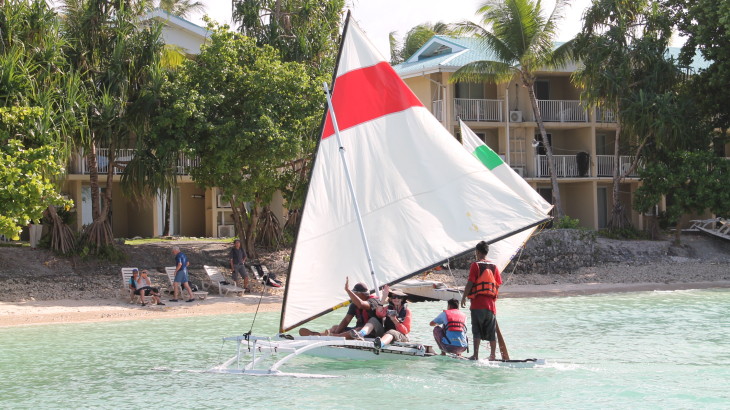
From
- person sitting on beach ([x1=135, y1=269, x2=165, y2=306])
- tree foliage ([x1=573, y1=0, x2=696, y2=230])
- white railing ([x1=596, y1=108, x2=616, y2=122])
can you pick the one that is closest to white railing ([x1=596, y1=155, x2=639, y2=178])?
white railing ([x1=596, y1=108, x2=616, y2=122])

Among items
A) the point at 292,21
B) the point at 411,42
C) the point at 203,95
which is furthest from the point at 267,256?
the point at 411,42

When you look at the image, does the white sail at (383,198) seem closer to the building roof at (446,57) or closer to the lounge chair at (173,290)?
the lounge chair at (173,290)

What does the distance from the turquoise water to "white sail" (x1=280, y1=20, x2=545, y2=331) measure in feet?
4.60

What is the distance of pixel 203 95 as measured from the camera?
24031 mm

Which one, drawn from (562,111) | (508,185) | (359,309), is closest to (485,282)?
(359,309)

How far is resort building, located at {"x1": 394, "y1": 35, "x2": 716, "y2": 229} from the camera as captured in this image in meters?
37.8

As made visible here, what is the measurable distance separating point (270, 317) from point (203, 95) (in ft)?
22.9

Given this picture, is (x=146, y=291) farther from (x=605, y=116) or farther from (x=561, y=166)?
(x=605, y=116)

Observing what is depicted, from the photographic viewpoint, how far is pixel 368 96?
507 inches

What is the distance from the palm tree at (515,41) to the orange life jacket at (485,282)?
2262 cm

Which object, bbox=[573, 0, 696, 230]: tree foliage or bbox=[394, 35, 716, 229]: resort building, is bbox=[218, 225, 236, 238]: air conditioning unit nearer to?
bbox=[394, 35, 716, 229]: resort building

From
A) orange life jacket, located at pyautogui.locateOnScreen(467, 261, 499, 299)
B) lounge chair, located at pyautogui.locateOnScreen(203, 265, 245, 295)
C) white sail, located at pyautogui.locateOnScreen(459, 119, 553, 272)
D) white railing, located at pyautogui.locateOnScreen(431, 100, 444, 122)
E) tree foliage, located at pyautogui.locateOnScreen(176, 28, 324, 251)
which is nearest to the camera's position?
orange life jacket, located at pyautogui.locateOnScreen(467, 261, 499, 299)

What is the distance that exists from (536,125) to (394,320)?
27.0m

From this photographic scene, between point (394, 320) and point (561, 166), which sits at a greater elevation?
point (561, 166)
